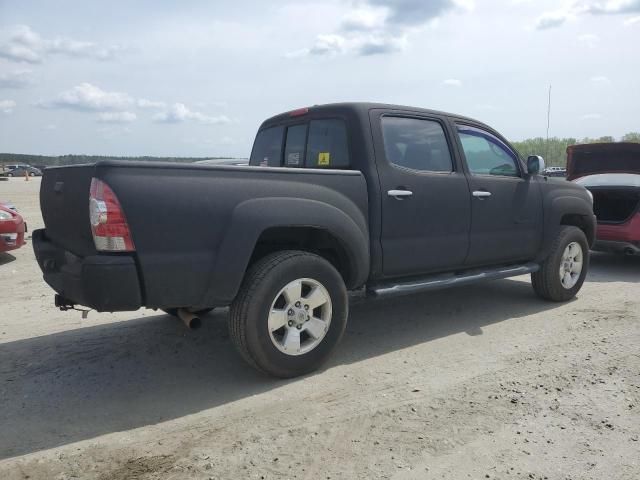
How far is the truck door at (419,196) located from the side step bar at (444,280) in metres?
0.10

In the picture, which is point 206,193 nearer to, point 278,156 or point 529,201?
point 278,156

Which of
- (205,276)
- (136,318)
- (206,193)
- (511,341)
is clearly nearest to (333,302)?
(205,276)

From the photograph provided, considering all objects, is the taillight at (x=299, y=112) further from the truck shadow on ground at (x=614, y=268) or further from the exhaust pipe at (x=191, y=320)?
the truck shadow on ground at (x=614, y=268)

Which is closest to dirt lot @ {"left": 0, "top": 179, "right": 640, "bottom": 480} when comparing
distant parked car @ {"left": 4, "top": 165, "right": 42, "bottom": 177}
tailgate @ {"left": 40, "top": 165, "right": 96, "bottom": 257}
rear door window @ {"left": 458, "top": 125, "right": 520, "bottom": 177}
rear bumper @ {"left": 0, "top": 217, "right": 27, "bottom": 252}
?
tailgate @ {"left": 40, "top": 165, "right": 96, "bottom": 257}

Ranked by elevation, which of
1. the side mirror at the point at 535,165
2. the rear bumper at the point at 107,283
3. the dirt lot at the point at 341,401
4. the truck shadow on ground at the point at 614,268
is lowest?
the dirt lot at the point at 341,401

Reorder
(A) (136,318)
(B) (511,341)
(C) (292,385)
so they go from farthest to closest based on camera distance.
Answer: (A) (136,318) → (B) (511,341) → (C) (292,385)

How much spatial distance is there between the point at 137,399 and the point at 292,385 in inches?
39.7

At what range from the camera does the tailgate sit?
10.3ft

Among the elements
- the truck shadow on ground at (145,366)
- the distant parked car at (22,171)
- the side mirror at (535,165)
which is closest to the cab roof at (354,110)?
the side mirror at (535,165)

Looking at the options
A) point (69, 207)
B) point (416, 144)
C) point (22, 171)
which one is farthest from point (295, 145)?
point (22, 171)

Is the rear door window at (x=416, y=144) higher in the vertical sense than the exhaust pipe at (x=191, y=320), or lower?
higher

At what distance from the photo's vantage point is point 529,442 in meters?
A: 2.84

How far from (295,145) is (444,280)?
178 cm

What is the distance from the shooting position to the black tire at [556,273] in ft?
18.4
